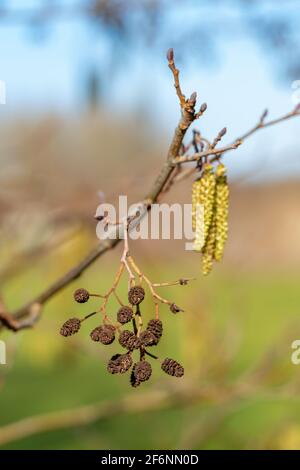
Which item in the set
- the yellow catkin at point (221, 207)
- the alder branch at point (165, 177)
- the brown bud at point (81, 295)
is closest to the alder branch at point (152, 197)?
the alder branch at point (165, 177)

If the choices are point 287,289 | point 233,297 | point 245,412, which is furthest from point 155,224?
Answer: point 287,289

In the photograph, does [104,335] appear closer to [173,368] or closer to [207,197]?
[173,368]

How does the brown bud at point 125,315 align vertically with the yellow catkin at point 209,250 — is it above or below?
below

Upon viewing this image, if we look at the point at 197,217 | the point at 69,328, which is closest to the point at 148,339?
the point at 69,328

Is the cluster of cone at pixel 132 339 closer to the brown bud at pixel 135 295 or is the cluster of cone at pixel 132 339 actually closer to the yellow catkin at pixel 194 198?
the brown bud at pixel 135 295

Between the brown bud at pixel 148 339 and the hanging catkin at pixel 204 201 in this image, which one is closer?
the brown bud at pixel 148 339

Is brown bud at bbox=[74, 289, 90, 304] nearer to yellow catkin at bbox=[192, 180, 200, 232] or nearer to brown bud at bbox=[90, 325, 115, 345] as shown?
brown bud at bbox=[90, 325, 115, 345]
